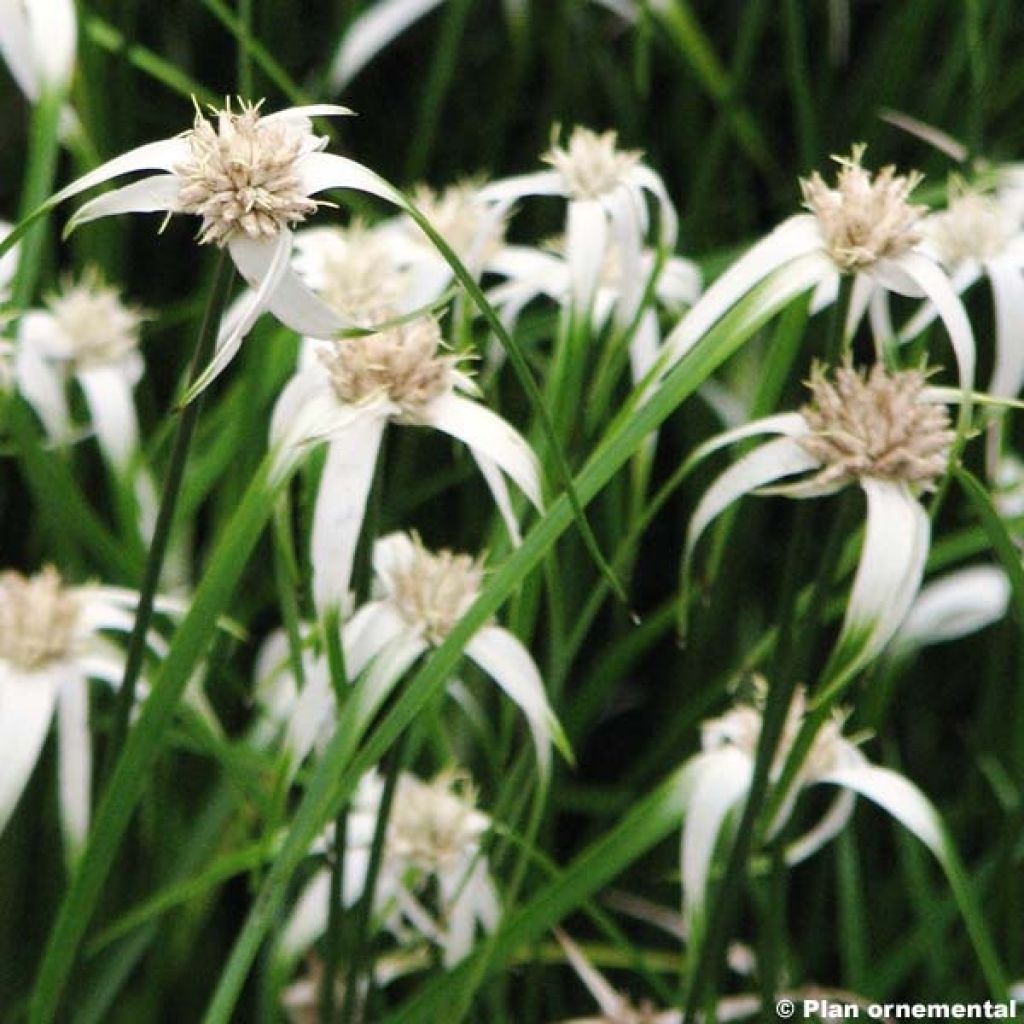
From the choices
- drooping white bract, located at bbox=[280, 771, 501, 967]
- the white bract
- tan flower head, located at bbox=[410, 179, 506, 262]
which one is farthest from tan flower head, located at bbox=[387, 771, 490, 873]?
the white bract

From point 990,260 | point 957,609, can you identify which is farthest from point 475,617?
point 957,609

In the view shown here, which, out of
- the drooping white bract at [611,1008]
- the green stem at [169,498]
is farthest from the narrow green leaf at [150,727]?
the drooping white bract at [611,1008]

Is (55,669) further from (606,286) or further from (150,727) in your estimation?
(606,286)

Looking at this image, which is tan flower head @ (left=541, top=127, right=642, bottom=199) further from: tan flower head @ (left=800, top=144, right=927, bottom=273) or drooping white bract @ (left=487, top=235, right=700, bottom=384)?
tan flower head @ (left=800, top=144, right=927, bottom=273)

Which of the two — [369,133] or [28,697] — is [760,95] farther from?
[28,697]

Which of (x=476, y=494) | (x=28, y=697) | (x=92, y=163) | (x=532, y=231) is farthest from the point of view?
(x=532, y=231)

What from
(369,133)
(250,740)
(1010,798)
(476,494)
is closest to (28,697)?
(250,740)
